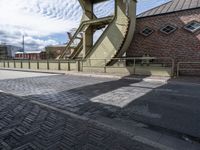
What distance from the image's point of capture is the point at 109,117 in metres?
4.44

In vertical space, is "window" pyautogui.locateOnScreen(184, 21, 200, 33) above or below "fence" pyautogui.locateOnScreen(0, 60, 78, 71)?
above

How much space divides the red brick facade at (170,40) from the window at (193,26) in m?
0.23

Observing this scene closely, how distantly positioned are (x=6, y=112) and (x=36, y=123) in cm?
135

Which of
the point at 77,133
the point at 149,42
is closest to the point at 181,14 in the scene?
the point at 149,42

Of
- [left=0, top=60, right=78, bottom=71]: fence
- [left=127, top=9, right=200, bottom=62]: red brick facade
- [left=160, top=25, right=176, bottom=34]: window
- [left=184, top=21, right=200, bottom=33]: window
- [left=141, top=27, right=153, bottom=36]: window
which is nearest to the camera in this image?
[left=184, top=21, right=200, bottom=33]: window

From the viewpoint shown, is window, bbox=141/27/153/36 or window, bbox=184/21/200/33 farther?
window, bbox=141/27/153/36

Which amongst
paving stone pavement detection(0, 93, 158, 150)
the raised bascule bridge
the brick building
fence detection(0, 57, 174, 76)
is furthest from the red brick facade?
paving stone pavement detection(0, 93, 158, 150)

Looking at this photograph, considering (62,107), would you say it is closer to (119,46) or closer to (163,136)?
(163,136)

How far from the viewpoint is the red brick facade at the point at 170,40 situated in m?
12.7

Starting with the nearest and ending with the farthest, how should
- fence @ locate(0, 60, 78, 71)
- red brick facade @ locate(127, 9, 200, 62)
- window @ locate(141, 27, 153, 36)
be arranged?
red brick facade @ locate(127, 9, 200, 62) → window @ locate(141, 27, 153, 36) → fence @ locate(0, 60, 78, 71)

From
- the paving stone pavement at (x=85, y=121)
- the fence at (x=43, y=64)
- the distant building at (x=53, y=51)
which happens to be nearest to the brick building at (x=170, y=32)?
the fence at (x=43, y=64)

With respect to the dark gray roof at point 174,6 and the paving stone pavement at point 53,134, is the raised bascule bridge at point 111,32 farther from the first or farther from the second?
the paving stone pavement at point 53,134

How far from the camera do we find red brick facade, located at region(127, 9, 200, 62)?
12.7 m

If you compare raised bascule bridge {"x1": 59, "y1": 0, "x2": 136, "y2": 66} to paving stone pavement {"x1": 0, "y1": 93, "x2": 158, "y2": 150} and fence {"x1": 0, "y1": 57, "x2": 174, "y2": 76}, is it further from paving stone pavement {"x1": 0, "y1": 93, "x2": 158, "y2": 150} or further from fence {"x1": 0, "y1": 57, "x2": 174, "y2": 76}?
paving stone pavement {"x1": 0, "y1": 93, "x2": 158, "y2": 150}
